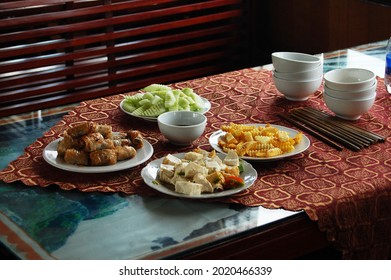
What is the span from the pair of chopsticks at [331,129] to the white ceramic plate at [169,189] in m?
0.33

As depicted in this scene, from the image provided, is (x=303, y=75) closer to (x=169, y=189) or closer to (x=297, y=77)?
(x=297, y=77)

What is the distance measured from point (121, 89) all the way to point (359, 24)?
58.1 inches

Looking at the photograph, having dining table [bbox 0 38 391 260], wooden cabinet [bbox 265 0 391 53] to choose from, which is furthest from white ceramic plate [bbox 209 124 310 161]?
wooden cabinet [bbox 265 0 391 53]

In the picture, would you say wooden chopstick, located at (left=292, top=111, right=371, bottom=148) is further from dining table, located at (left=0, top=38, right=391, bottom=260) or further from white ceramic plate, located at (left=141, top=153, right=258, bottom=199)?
white ceramic plate, located at (left=141, top=153, right=258, bottom=199)

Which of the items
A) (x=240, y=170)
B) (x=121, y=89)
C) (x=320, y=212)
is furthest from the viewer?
(x=121, y=89)

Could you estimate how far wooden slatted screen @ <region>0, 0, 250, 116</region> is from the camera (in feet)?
13.9

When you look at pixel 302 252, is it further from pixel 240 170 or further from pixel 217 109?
pixel 217 109

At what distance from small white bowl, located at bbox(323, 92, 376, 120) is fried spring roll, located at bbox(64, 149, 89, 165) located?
2.65 feet

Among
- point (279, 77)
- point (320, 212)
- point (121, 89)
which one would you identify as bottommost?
point (121, 89)

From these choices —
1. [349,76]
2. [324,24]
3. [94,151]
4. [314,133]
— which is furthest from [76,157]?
[324,24]

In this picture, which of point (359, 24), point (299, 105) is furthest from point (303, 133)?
point (359, 24)

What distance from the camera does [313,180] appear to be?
1929 millimetres

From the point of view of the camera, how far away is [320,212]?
1.78 meters

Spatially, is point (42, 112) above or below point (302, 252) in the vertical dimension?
above
